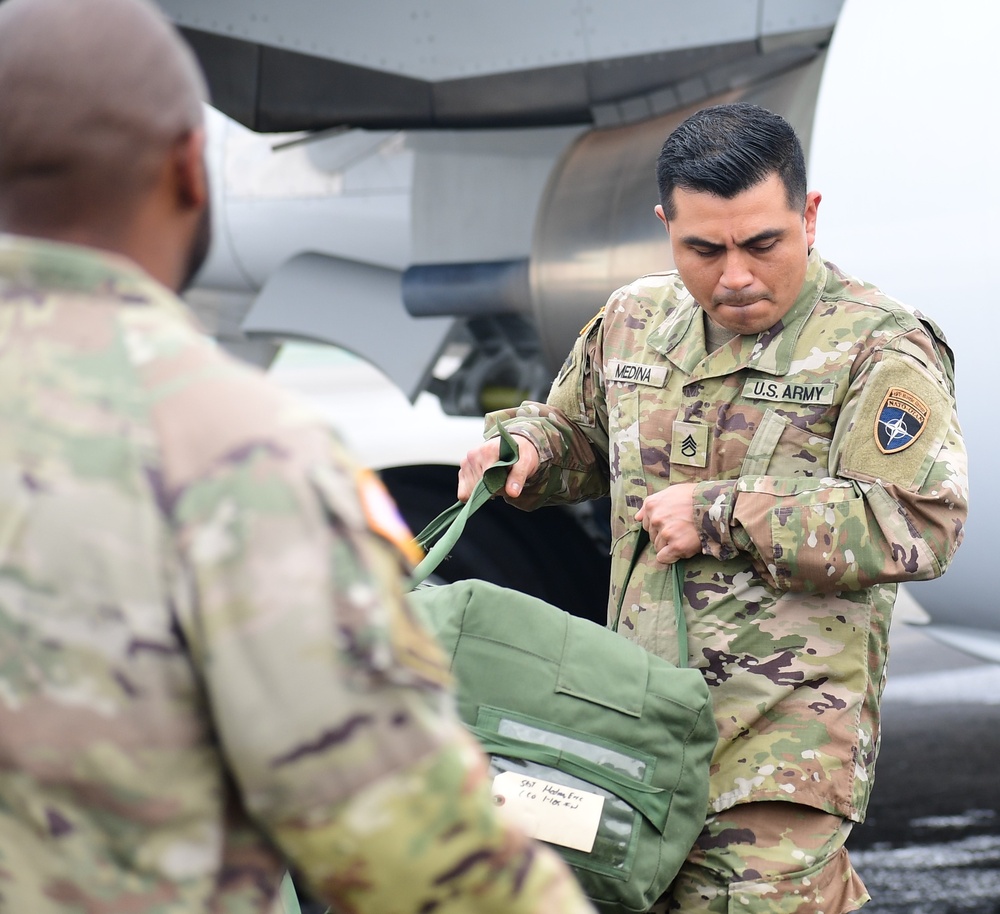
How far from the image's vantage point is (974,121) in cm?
264

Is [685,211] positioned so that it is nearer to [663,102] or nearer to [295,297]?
[663,102]

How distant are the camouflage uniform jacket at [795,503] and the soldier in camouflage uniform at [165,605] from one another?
98cm

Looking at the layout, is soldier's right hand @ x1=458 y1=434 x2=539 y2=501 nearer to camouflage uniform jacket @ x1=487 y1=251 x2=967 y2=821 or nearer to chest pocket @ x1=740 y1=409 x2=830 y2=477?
camouflage uniform jacket @ x1=487 y1=251 x2=967 y2=821

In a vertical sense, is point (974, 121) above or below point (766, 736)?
above

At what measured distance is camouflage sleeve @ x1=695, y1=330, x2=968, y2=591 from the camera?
164 centimetres

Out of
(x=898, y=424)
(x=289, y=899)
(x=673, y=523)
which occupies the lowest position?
(x=289, y=899)

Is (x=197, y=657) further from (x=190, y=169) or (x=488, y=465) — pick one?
(x=488, y=465)

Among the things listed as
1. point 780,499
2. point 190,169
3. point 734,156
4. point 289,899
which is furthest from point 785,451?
point 190,169

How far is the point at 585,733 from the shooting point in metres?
1.63

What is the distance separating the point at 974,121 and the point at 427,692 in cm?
228

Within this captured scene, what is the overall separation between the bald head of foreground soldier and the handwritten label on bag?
0.97 m

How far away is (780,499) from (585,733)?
0.40 metres

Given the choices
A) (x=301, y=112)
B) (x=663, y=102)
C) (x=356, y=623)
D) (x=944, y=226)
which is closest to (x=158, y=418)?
(x=356, y=623)

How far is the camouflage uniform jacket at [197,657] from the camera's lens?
28.6 inches
